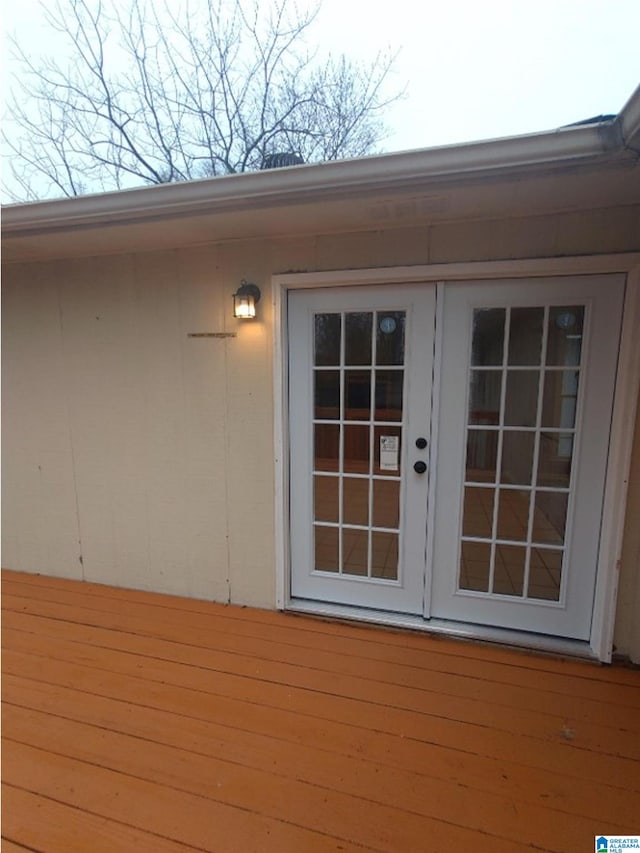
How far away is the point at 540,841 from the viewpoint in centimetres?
128

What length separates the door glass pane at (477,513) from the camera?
2248 millimetres

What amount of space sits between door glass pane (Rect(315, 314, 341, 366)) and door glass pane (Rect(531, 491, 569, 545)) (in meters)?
1.29

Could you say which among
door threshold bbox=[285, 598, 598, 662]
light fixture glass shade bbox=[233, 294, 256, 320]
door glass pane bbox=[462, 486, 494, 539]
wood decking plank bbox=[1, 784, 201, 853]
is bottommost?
wood decking plank bbox=[1, 784, 201, 853]

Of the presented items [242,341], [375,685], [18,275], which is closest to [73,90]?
[18,275]

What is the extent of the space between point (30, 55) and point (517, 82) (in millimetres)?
5422

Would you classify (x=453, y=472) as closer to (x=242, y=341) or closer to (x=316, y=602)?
(x=316, y=602)

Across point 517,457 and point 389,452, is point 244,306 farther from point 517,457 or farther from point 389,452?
point 517,457

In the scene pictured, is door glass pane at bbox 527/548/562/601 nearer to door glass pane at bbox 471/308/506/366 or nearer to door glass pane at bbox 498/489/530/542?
door glass pane at bbox 498/489/530/542

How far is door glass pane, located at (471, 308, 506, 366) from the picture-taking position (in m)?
2.12

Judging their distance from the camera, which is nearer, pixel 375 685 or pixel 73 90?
pixel 375 685

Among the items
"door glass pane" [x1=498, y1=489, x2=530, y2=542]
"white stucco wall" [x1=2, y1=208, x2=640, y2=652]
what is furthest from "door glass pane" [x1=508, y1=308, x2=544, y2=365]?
"door glass pane" [x1=498, y1=489, x2=530, y2=542]

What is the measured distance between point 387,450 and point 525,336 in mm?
897

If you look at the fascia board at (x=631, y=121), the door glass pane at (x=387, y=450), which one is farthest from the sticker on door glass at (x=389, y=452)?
the fascia board at (x=631, y=121)

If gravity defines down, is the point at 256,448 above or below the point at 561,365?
below
